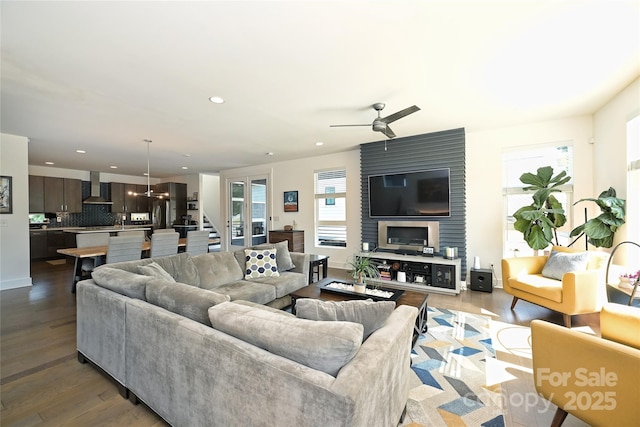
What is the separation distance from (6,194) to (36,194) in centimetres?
360

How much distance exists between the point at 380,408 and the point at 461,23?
2.47 metres

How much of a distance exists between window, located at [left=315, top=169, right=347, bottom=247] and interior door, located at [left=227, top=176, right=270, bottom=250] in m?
1.68

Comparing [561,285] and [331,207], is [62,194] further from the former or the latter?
[561,285]

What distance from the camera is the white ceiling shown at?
1808mm

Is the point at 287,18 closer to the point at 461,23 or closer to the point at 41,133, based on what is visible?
the point at 461,23

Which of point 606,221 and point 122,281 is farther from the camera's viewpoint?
point 606,221

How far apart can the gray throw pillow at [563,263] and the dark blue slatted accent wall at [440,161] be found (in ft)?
4.10

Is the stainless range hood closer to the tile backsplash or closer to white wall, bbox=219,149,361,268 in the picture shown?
A: the tile backsplash

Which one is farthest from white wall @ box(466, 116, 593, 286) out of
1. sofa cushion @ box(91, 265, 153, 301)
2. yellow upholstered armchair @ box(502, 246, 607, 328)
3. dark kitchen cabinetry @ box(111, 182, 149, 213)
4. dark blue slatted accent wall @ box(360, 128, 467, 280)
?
dark kitchen cabinetry @ box(111, 182, 149, 213)

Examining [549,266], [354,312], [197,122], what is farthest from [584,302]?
[197,122]

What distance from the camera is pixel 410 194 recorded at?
4.84 m

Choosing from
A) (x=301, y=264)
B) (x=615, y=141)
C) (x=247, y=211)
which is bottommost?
(x=301, y=264)

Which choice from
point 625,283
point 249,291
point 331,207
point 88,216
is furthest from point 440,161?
point 88,216

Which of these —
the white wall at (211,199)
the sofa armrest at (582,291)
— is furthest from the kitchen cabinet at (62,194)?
the sofa armrest at (582,291)
